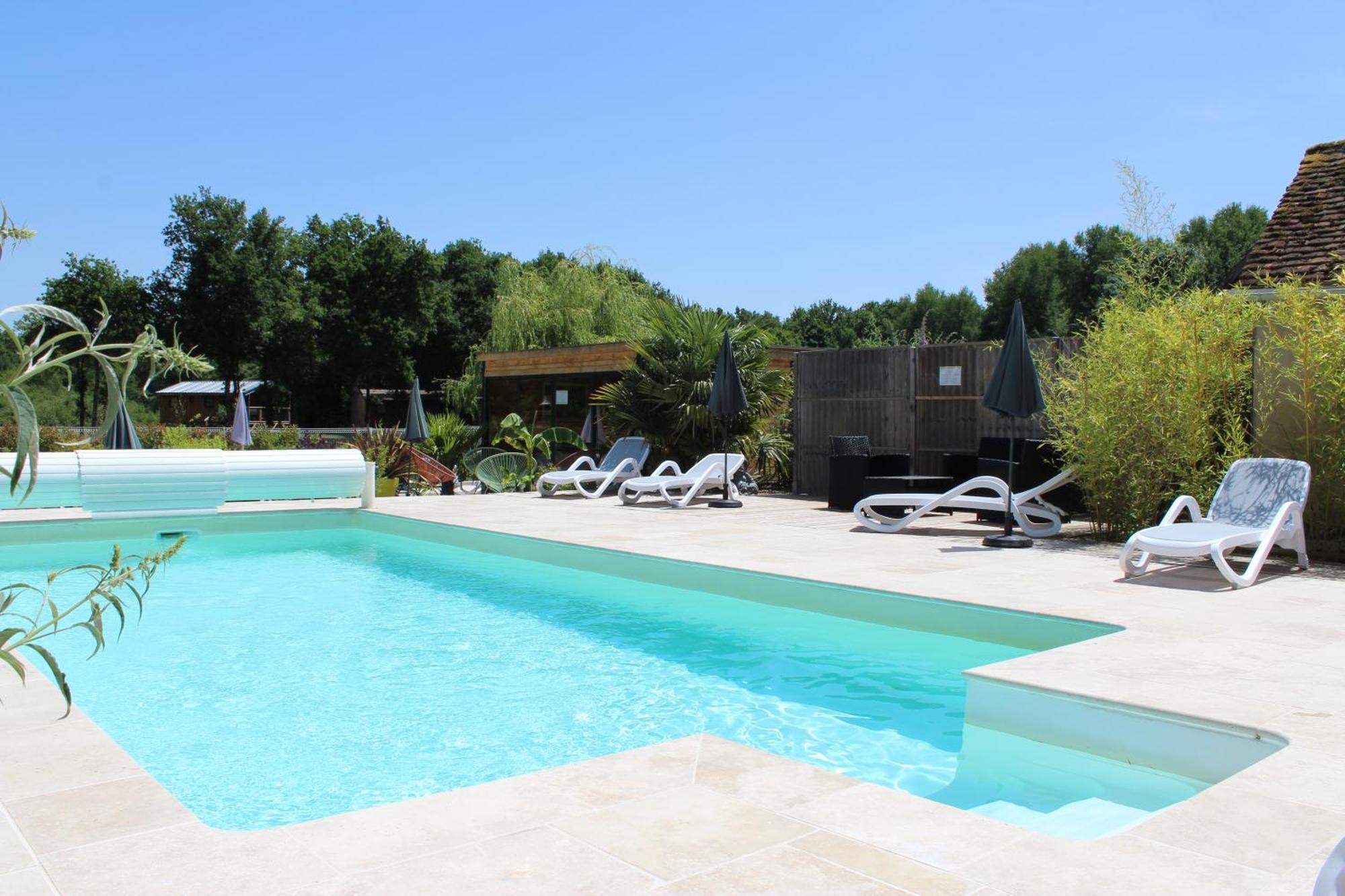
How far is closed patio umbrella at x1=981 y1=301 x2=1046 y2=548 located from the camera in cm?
894

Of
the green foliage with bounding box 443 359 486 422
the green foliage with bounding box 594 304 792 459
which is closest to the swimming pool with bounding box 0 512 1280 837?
the green foliage with bounding box 594 304 792 459

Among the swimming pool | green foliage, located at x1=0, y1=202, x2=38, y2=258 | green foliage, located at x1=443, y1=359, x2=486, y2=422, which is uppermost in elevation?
green foliage, located at x1=443, y1=359, x2=486, y2=422

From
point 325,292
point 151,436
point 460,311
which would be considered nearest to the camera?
point 151,436

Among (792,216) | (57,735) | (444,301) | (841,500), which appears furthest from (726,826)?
(444,301)

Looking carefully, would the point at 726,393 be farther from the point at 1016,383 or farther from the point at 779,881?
the point at 779,881

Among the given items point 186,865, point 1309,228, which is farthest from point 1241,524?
point 186,865

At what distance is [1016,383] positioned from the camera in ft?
29.5

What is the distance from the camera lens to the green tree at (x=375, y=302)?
1551 inches

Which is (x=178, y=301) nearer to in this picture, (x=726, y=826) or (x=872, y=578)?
(x=872, y=578)

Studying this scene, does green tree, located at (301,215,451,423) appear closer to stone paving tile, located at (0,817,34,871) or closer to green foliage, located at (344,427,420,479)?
green foliage, located at (344,427,420,479)

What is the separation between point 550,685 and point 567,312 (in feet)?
61.8

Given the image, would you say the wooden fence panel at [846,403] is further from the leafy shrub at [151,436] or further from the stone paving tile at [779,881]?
the leafy shrub at [151,436]

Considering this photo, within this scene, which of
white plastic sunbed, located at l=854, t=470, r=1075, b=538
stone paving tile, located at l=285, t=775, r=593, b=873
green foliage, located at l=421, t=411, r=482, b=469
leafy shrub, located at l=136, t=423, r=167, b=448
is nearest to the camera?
stone paving tile, located at l=285, t=775, r=593, b=873

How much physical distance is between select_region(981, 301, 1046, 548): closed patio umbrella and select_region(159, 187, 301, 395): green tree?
35.0m
